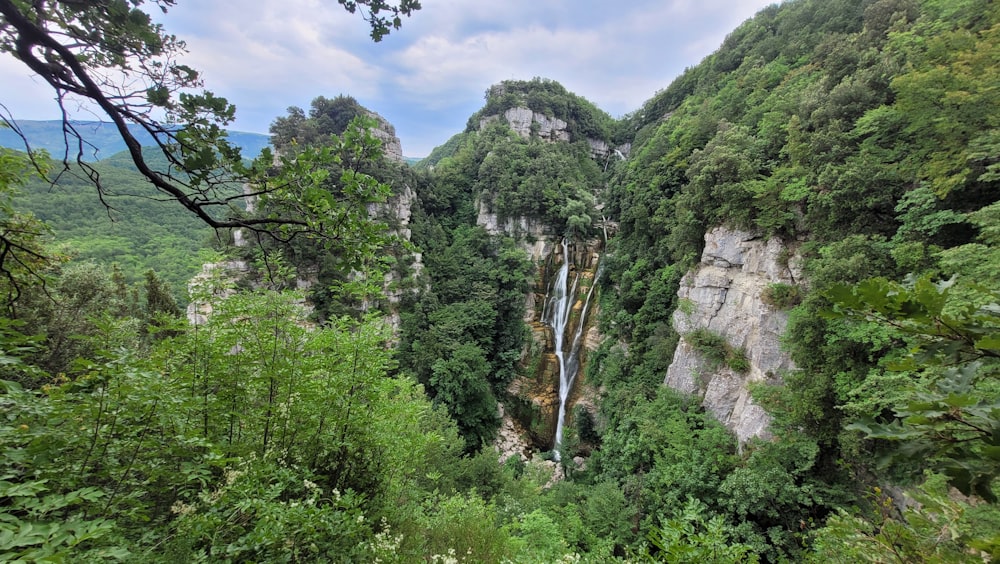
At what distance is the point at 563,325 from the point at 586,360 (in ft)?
11.0

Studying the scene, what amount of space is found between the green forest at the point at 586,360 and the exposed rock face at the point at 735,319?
1.29ft

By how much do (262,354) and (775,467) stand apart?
1158 centimetres

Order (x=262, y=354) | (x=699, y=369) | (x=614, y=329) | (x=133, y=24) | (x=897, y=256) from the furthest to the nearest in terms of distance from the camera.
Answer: (x=614, y=329) < (x=699, y=369) < (x=897, y=256) < (x=262, y=354) < (x=133, y=24)

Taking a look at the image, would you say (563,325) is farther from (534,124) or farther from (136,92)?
(534,124)

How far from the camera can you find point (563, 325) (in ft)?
78.4

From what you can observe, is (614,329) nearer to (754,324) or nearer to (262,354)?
(754,324)

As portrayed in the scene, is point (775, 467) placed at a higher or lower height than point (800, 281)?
lower

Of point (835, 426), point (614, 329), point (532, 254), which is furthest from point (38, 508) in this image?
point (532, 254)

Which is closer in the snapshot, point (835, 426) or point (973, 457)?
point (973, 457)

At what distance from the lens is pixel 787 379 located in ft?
29.8

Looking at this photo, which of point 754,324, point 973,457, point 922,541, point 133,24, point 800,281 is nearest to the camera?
point 973,457

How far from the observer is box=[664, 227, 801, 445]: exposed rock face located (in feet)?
36.2

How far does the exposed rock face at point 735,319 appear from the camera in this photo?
11047 millimetres

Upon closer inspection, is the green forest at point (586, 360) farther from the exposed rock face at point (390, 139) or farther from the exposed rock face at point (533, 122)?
the exposed rock face at point (533, 122)
